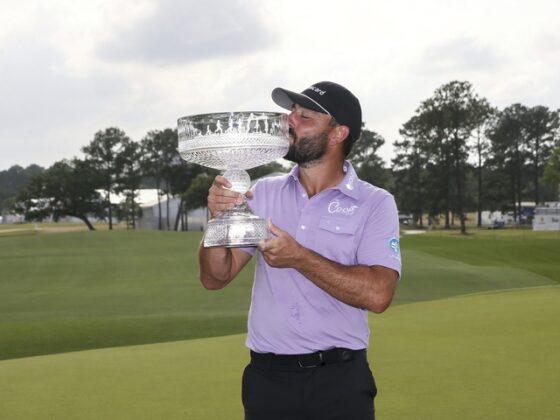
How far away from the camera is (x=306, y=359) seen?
3248 mm

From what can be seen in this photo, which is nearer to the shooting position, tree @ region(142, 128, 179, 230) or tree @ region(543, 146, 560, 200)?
tree @ region(543, 146, 560, 200)

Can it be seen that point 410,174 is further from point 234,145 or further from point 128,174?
point 234,145

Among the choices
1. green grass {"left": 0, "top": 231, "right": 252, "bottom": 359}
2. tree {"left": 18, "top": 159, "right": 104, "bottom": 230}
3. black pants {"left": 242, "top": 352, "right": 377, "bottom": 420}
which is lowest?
green grass {"left": 0, "top": 231, "right": 252, "bottom": 359}

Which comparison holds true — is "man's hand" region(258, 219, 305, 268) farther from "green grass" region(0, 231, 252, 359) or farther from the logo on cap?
"green grass" region(0, 231, 252, 359)

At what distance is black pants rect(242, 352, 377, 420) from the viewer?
321 centimetres

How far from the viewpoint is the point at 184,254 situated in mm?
37344

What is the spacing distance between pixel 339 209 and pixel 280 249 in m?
0.59

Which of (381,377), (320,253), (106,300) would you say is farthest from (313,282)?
(106,300)

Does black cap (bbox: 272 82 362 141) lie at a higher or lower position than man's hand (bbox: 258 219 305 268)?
higher

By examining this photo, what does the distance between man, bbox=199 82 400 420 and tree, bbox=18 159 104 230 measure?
89.2m

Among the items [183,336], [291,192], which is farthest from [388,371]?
[183,336]

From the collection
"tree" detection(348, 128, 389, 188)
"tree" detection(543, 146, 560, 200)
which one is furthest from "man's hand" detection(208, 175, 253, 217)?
"tree" detection(348, 128, 389, 188)

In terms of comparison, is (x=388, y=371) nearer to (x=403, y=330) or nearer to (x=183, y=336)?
(x=403, y=330)

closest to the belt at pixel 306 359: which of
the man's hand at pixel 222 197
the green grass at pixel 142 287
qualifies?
the man's hand at pixel 222 197
